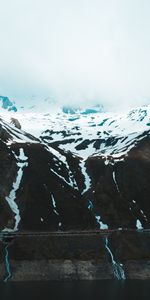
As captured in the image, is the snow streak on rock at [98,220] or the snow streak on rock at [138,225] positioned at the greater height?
the snow streak on rock at [98,220]

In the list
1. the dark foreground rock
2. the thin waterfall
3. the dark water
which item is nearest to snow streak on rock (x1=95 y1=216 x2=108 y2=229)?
the dark foreground rock

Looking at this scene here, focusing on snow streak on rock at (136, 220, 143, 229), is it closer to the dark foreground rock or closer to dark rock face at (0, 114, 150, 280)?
dark rock face at (0, 114, 150, 280)

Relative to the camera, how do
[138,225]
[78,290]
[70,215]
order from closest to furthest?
[78,290], [70,215], [138,225]

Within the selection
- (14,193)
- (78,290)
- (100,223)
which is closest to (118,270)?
(100,223)

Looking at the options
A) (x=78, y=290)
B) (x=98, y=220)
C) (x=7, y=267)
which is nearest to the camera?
(x=78, y=290)

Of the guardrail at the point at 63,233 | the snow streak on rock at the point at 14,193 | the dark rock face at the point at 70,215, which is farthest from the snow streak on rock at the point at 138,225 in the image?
the snow streak on rock at the point at 14,193

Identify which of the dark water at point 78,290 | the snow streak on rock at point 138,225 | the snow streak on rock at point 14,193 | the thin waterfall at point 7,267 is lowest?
the snow streak on rock at point 138,225

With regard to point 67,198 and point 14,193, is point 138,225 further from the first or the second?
point 14,193

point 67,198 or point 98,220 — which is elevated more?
point 67,198

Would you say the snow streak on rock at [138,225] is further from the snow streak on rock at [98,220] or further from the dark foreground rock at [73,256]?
the snow streak on rock at [98,220]

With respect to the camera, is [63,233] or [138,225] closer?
[63,233]
